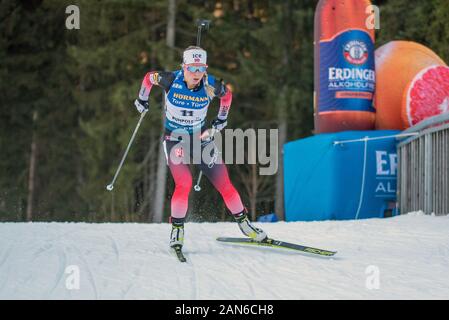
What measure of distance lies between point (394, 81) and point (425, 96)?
0.60 metres

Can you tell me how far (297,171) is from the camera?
1008 centimetres

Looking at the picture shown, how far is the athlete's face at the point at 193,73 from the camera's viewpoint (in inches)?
222

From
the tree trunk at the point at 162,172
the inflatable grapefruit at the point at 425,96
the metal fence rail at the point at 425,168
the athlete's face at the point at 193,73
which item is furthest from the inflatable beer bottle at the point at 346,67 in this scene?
the tree trunk at the point at 162,172

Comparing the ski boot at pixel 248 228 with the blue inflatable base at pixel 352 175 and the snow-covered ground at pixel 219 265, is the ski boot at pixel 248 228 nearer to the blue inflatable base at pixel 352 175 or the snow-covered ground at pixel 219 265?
the snow-covered ground at pixel 219 265

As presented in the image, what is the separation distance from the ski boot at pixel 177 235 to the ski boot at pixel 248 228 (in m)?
0.59

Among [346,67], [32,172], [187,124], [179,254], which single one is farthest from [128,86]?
[179,254]

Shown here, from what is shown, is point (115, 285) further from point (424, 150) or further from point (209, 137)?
point (424, 150)

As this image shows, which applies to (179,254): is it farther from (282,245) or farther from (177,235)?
(282,245)

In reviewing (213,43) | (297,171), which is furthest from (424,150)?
(213,43)

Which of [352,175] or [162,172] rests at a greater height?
[162,172]

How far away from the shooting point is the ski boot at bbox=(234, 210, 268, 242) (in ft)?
19.6

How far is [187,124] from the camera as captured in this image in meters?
5.87

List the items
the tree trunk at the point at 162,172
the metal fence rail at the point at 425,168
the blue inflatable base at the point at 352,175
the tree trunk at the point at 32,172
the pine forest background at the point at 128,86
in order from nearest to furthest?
1. the metal fence rail at the point at 425,168
2. the blue inflatable base at the point at 352,175
3. the tree trunk at the point at 162,172
4. the pine forest background at the point at 128,86
5. the tree trunk at the point at 32,172
